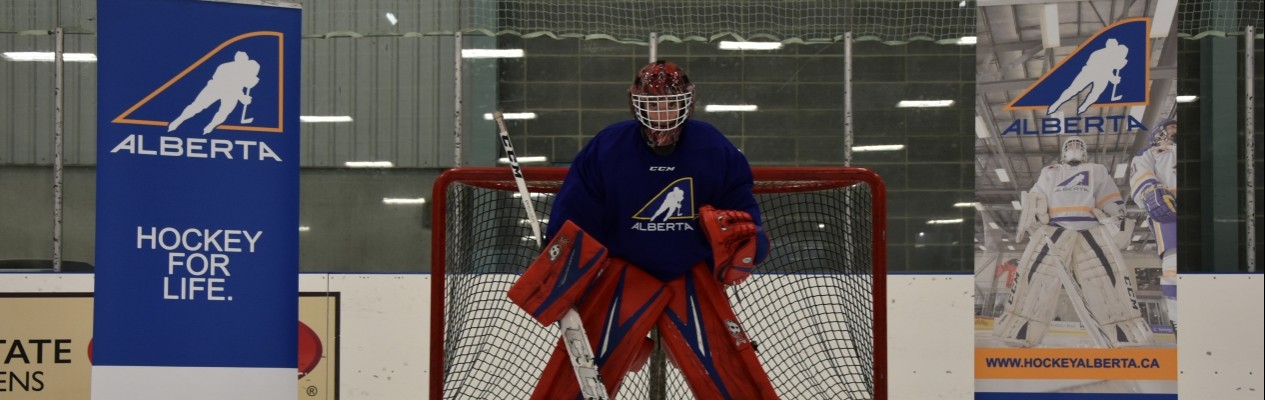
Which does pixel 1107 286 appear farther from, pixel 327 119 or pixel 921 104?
pixel 327 119

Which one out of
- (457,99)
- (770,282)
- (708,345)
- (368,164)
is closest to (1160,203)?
(770,282)

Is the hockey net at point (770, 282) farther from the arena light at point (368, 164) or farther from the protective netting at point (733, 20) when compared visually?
the protective netting at point (733, 20)

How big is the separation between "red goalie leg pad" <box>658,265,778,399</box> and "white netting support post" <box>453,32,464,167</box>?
1.69 metres

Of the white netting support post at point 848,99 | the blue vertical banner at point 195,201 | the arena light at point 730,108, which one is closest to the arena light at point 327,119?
the arena light at point 730,108

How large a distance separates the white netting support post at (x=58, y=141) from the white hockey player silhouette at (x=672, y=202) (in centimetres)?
261

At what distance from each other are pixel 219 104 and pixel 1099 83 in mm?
2625

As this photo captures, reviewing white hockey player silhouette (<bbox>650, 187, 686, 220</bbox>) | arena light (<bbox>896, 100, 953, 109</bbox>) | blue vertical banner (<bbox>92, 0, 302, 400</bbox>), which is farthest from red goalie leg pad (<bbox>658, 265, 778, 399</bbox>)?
arena light (<bbox>896, 100, 953, 109</bbox>)

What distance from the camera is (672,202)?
2.42 metres

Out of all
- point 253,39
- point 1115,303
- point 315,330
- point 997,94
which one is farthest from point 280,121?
point 1115,303

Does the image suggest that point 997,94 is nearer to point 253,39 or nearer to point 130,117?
point 253,39

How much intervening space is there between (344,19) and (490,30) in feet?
1.77

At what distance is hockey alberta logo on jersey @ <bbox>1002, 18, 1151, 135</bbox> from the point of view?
3539mm

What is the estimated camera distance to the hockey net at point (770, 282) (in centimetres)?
281

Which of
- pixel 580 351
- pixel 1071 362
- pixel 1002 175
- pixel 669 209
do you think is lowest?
pixel 1071 362
